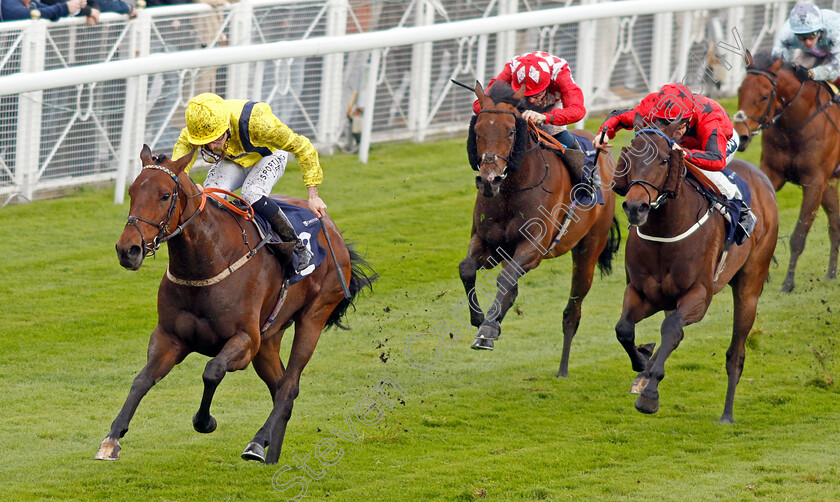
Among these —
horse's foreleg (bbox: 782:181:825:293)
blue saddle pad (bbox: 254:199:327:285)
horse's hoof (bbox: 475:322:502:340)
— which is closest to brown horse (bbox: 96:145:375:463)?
blue saddle pad (bbox: 254:199:327:285)

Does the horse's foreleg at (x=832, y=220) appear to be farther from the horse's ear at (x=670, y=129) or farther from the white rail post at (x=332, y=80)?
the white rail post at (x=332, y=80)

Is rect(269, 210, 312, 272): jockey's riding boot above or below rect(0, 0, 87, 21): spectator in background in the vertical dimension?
below

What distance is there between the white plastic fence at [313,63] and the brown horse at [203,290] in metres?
3.81

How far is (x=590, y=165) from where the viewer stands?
23.2ft

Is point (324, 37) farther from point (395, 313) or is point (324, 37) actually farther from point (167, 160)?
point (167, 160)

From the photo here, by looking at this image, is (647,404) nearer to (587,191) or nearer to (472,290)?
(472,290)

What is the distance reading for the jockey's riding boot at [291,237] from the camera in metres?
5.70

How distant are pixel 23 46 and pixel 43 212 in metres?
1.39

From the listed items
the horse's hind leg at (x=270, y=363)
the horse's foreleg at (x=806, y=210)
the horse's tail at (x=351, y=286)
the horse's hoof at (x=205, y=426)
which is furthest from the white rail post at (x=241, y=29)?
the horse's hoof at (x=205, y=426)

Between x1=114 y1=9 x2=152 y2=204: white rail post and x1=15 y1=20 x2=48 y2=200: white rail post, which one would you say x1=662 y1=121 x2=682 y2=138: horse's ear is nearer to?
x1=114 y1=9 x2=152 y2=204: white rail post

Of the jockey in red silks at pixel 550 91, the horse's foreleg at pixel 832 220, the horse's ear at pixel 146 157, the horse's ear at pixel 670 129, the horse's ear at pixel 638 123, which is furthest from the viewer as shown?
the horse's foreleg at pixel 832 220

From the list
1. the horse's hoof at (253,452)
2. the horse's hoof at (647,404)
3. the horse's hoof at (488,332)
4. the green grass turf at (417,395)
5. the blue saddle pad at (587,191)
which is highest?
the blue saddle pad at (587,191)

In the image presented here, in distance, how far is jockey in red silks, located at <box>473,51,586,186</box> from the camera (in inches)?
263

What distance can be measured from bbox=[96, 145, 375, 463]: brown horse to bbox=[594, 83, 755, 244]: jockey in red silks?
2.04 meters
